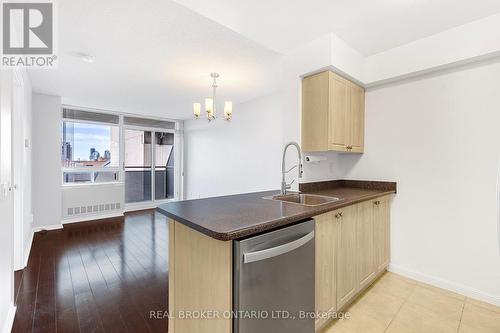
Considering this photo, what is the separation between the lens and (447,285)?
224cm

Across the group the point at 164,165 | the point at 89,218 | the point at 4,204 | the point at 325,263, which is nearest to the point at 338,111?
the point at 325,263

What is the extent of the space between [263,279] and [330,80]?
75.9 inches

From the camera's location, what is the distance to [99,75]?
3232mm

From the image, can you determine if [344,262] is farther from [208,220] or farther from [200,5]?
[200,5]

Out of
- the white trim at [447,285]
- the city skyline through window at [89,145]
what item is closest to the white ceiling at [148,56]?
the city skyline through window at [89,145]

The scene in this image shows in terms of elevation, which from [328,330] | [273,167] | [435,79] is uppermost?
[435,79]

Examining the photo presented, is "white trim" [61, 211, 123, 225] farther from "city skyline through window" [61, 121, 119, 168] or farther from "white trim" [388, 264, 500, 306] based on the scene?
"white trim" [388, 264, 500, 306]

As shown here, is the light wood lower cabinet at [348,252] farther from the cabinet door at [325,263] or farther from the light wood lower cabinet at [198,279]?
the light wood lower cabinet at [198,279]

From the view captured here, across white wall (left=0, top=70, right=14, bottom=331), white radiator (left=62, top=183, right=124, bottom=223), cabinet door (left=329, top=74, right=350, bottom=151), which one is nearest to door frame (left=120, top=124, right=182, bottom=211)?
white radiator (left=62, top=183, right=124, bottom=223)

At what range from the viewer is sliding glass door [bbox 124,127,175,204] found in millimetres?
6027

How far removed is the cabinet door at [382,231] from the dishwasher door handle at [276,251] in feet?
4.14

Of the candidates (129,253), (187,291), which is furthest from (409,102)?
(129,253)

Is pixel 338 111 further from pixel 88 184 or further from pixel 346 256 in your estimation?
pixel 88 184

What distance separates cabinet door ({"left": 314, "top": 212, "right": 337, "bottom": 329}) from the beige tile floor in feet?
0.84
